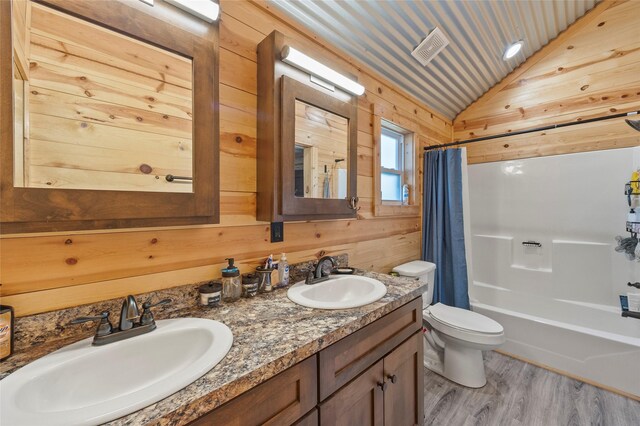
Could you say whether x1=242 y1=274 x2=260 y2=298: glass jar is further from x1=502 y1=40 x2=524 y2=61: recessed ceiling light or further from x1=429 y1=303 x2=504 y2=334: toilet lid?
x1=502 y1=40 x2=524 y2=61: recessed ceiling light

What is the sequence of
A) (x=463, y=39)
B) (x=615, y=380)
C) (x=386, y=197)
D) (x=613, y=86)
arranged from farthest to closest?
1. (x=386, y=197)
2. (x=613, y=86)
3. (x=463, y=39)
4. (x=615, y=380)

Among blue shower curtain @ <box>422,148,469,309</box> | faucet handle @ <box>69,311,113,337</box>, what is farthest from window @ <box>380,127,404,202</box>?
faucet handle @ <box>69,311,113,337</box>

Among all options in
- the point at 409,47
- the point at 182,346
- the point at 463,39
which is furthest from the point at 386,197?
the point at 182,346

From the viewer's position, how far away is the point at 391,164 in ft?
8.03

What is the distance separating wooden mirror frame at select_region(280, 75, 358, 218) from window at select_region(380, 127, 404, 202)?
0.84 metres

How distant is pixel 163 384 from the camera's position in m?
0.58

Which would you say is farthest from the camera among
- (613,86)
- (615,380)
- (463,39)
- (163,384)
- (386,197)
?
(386,197)

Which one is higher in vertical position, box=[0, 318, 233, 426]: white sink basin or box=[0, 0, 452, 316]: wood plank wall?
box=[0, 0, 452, 316]: wood plank wall

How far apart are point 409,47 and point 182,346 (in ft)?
7.20

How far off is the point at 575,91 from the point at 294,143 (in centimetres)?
274

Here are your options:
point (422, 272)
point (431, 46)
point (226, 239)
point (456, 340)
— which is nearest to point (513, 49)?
point (431, 46)

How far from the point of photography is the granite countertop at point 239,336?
554 mm

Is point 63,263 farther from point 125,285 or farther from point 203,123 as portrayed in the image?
point 203,123

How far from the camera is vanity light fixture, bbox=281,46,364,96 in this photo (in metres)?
1.22
